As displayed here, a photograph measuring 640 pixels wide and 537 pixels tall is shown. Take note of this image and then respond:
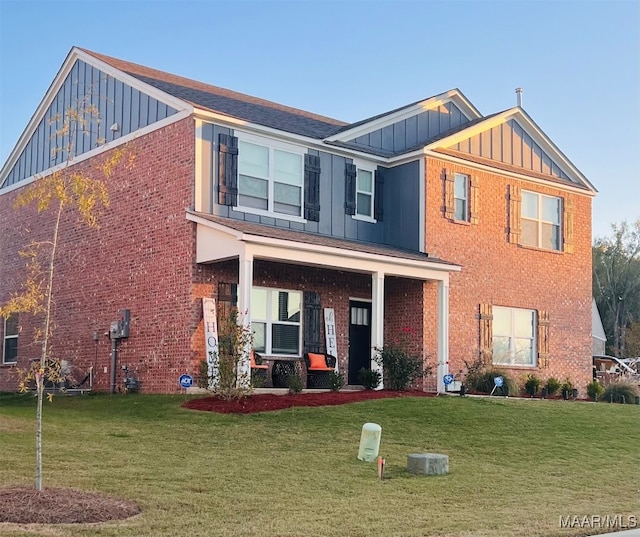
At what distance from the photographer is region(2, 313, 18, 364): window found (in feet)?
82.2

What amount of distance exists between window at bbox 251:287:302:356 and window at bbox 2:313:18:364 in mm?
8283

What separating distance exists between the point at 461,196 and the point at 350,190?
10.1 feet

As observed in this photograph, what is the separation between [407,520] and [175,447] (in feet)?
15.0

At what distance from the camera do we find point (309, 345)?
834 inches

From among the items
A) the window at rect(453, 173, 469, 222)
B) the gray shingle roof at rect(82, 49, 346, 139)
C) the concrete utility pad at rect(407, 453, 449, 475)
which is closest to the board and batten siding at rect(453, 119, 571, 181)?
the window at rect(453, 173, 469, 222)

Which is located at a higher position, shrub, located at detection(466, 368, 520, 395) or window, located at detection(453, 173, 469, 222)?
window, located at detection(453, 173, 469, 222)

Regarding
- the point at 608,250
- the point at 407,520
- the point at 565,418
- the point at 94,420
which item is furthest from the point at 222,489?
the point at 608,250

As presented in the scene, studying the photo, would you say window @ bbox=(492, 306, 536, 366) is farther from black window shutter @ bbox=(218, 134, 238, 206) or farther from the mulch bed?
the mulch bed

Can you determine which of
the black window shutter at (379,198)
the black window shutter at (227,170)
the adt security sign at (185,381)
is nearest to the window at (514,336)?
the black window shutter at (379,198)

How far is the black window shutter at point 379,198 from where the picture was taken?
75.6 ft

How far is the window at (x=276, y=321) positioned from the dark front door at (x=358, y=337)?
74.5 inches

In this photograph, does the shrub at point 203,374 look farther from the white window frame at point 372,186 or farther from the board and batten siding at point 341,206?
the white window frame at point 372,186

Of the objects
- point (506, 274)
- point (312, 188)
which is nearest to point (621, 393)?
point (506, 274)

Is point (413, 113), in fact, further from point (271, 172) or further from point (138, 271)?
point (138, 271)
